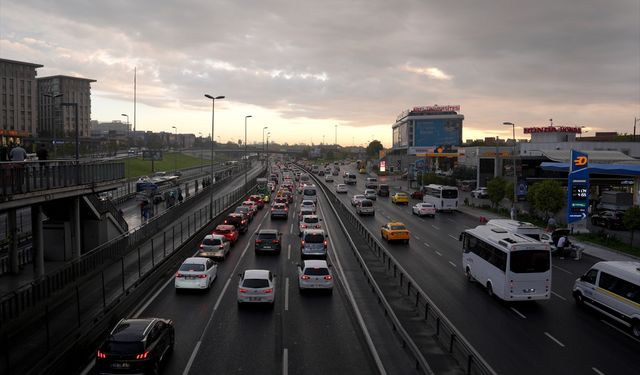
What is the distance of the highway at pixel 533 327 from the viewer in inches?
543

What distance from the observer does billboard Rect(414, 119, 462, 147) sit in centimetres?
17212

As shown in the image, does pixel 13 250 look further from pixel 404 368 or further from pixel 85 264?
pixel 404 368

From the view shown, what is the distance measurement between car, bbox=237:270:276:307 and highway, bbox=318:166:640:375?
635cm

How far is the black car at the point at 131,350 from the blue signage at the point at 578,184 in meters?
32.2

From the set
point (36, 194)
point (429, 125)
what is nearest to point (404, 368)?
point (36, 194)

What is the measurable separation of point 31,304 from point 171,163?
118419mm

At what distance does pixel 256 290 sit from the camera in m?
18.1

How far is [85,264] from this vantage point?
2250 centimetres

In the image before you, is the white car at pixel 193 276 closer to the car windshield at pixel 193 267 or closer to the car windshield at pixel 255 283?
the car windshield at pixel 193 267

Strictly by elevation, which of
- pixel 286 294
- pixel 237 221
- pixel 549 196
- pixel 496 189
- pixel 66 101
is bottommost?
pixel 286 294

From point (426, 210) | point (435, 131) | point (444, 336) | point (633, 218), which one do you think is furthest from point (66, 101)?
point (444, 336)

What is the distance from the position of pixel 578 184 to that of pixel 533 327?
74.7 ft

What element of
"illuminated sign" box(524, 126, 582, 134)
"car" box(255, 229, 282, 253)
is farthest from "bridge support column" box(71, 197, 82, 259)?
"illuminated sign" box(524, 126, 582, 134)

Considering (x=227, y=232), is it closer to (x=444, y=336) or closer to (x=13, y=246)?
(x=13, y=246)
